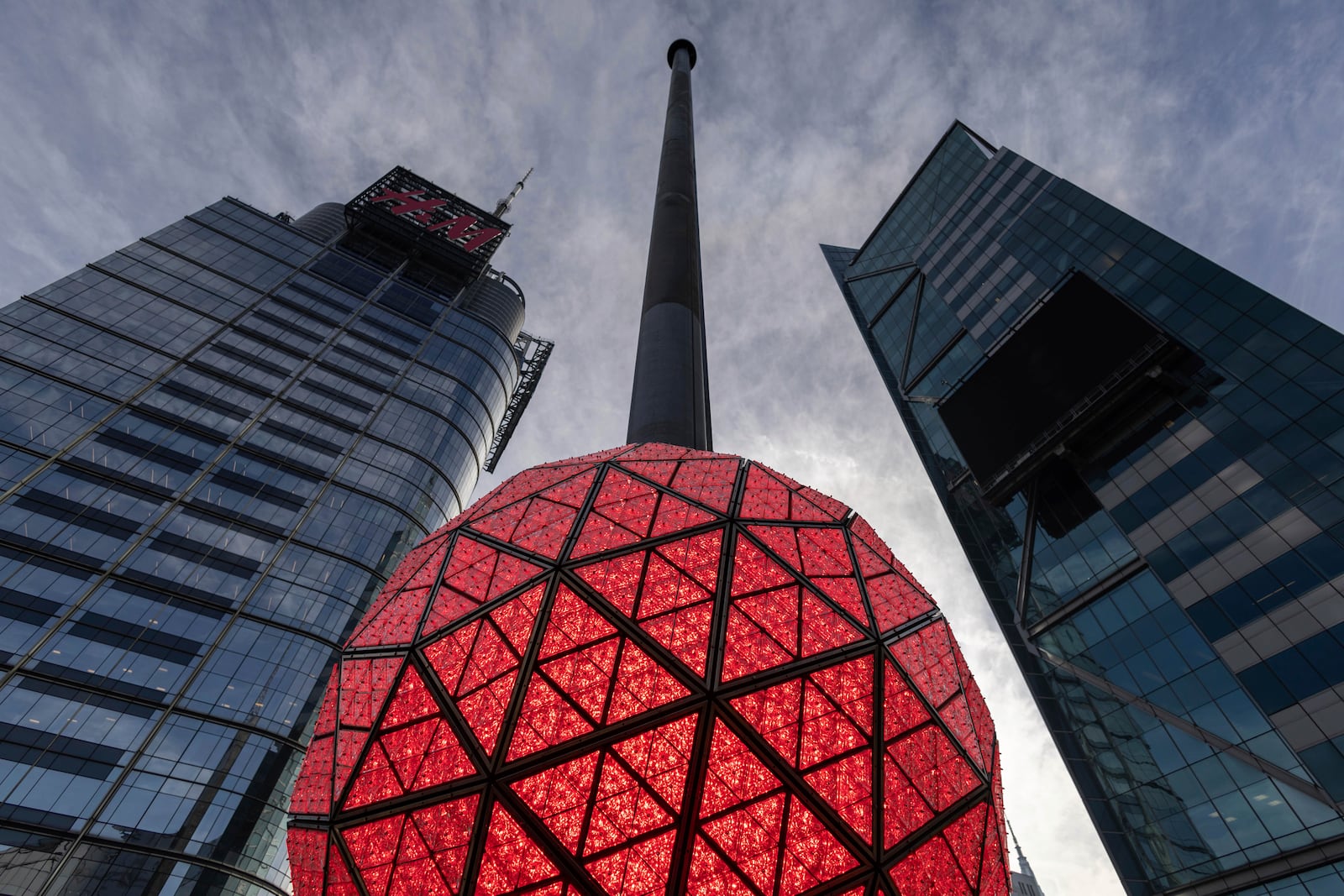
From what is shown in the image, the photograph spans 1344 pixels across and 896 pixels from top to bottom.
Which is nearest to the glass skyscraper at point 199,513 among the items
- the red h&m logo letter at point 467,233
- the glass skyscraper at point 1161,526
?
the red h&m logo letter at point 467,233

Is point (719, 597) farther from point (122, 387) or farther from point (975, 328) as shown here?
point (122, 387)

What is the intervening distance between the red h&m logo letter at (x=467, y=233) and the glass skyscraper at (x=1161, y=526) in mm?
52218

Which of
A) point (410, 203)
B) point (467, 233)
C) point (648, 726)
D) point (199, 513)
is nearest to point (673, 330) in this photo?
point (648, 726)

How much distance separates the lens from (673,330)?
54.4ft

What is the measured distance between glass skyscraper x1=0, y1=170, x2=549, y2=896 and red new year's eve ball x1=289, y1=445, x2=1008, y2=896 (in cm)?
3451

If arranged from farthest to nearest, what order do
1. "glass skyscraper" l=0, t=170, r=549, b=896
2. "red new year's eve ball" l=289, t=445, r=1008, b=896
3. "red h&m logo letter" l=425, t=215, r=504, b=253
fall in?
"red h&m logo letter" l=425, t=215, r=504, b=253
"glass skyscraper" l=0, t=170, r=549, b=896
"red new year's eve ball" l=289, t=445, r=1008, b=896

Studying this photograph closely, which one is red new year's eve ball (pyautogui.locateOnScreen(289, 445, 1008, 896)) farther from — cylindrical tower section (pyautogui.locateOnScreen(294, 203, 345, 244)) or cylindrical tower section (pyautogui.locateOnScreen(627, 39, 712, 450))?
cylindrical tower section (pyautogui.locateOnScreen(294, 203, 345, 244))

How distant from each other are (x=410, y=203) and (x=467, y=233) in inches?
274

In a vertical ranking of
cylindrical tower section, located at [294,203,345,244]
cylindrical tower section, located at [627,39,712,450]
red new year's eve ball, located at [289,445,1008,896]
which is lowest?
red new year's eve ball, located at [289,445,1008,896]

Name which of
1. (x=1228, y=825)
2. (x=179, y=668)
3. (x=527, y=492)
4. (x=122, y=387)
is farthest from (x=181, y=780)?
(x=1228, y=825)

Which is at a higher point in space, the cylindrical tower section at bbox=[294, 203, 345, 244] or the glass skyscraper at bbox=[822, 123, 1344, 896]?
the cylindrical tower section at bbox=[294, 203, 345, 244]

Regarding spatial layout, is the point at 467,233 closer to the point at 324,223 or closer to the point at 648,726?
the point at 324,223

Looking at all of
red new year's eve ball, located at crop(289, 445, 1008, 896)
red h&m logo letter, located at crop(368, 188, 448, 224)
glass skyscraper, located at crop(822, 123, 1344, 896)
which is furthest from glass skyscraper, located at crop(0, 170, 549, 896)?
glass skyscraper, located at crop(822, 123, 1344, 896)

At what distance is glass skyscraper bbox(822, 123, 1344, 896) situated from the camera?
20125 millimetres
